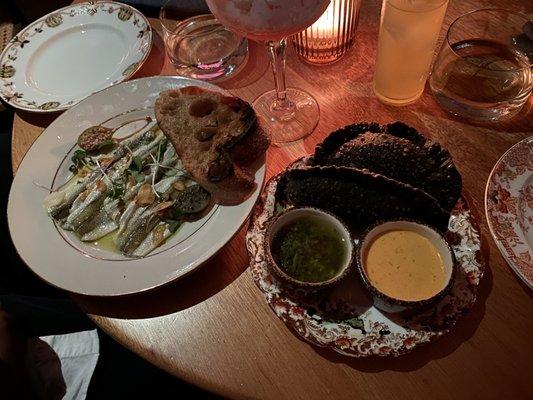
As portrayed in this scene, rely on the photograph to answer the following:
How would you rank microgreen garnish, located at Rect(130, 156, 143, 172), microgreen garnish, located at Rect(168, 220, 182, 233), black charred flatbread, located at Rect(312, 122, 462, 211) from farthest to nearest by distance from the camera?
microgreen garnish, located at Rect(130, 156, 143, 172)
microgreen garnish, located at Rect(168, 220, 182, 233)
black charred flatbread, located at Rect(312, 122, 462, 211)

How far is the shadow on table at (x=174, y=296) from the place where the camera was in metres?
0.80

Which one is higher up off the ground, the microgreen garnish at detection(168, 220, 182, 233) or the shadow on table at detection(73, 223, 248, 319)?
the microgreen garnish at detection(168, 220, 182, 233)

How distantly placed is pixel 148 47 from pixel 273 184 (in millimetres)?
522

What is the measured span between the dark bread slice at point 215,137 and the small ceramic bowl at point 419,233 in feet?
0.77

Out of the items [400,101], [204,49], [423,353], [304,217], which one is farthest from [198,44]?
[423,353]

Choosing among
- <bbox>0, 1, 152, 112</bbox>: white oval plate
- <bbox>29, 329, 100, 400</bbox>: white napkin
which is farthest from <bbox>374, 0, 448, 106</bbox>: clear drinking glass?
<bbox>29, 329, 100, 400</bbox>: white napkin

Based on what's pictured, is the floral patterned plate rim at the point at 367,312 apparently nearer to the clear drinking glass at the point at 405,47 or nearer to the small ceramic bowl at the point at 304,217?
the small ceramic bowl at the point at 304,217

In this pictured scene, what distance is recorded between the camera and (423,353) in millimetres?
701

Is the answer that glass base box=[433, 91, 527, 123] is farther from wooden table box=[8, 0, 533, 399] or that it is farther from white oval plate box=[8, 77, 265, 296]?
white oval plate box=[8, 77, 265, 296]

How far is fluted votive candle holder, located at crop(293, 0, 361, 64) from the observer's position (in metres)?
1.01

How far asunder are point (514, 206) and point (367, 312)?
32cm

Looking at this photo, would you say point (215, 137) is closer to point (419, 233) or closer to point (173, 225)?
point (173, 225)

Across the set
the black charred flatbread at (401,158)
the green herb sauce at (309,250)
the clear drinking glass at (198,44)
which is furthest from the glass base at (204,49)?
the green herb sauce at (309,250)

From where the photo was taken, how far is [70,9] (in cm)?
128
